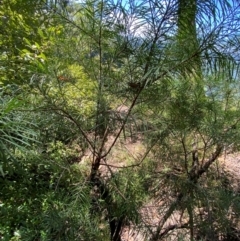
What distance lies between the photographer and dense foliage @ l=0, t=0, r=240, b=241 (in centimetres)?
105

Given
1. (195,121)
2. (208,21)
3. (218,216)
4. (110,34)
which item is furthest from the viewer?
(195,121)

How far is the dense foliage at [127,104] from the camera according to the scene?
3.44 feet

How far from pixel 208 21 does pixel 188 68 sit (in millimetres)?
185

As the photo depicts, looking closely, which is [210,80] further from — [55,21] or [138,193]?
[55,21]

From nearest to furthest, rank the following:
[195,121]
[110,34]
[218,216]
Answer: [110,34] → [218,216] → [195,121]

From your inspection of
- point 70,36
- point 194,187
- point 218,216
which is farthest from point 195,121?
point 70,36

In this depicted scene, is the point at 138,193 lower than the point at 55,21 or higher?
lower

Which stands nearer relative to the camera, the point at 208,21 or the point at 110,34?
the point at 208,21

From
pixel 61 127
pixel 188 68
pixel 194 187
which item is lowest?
pixel 194 187

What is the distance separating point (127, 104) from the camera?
4.25 feet

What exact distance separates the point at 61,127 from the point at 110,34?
1.54ft

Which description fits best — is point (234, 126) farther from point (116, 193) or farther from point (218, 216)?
point (116, 193)

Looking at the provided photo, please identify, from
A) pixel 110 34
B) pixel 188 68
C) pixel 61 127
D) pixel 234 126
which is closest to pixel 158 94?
pixel 188 68

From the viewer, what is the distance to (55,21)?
1158 mm
